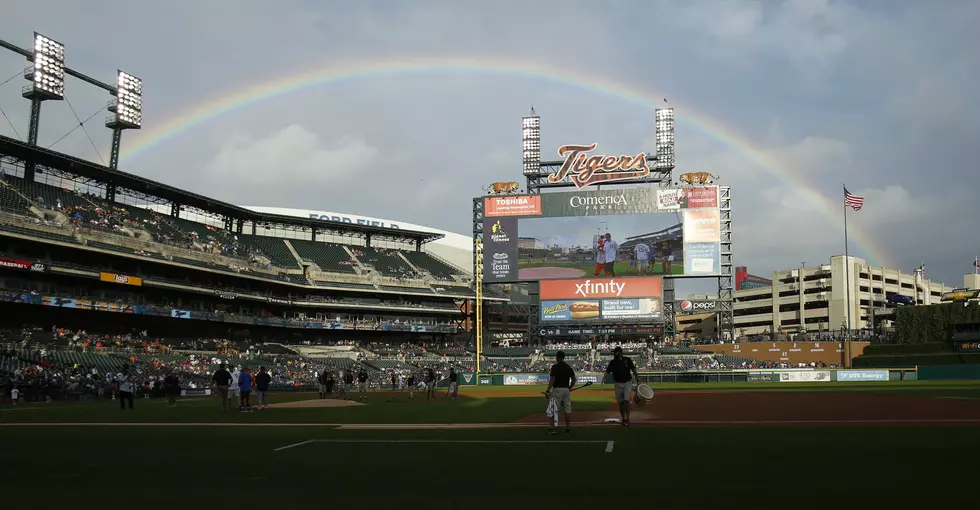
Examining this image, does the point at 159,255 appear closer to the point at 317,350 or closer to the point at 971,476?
the point at 317,350

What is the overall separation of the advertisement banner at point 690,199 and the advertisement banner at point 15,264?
5630 cm

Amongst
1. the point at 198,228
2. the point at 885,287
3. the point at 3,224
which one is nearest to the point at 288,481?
the point at 3,224

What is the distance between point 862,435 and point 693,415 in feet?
27.4

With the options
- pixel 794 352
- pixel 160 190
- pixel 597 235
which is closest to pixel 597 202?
pixel 597 235

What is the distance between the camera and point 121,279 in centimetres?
6178

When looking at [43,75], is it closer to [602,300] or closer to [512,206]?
[512,206]

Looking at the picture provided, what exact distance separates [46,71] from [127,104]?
29.9ft

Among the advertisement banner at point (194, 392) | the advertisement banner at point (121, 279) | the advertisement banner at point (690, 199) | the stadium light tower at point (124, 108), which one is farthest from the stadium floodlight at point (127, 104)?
the advertisement banner at point (690, 199)

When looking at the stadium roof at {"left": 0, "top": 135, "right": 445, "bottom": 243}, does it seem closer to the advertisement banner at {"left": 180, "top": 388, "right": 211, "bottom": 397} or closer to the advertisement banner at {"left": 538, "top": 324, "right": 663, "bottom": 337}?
the advertisement banner at {"left": 180, "top": 388, "right": 211, "bottom": 397}

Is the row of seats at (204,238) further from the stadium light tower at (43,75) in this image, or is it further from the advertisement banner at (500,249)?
the advertisement banner at (500,249)

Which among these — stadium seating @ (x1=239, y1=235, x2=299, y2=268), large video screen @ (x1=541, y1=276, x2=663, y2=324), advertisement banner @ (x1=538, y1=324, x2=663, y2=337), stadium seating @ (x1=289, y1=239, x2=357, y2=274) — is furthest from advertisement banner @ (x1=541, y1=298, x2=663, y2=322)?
stadium seating @ (x1=239, y1=235, x2=299, y2=268)

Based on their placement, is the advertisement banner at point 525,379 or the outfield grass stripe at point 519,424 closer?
the outfield grass stripe at point 519,424

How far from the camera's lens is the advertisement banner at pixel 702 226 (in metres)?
79.2

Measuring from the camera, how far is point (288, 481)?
1040 centimetres
